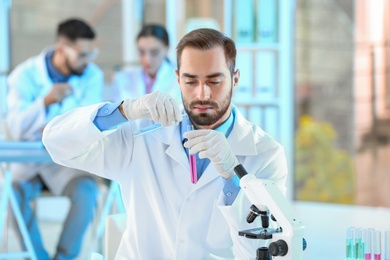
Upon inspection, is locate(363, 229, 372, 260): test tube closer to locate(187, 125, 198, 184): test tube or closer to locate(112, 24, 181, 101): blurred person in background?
locate(187, 125, 198, 184): test tube

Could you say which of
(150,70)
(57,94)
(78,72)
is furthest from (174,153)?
(150,70)

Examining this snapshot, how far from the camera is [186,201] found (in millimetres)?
1953

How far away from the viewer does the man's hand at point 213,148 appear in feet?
5.75

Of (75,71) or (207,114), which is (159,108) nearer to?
(207,114)

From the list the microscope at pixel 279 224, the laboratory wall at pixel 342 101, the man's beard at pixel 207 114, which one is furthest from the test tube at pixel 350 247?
the laboratory wall at pixel 342 101

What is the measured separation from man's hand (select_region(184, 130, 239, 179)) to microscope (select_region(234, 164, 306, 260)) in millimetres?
224

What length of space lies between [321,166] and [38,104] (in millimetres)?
2421

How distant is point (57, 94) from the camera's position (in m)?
3.68

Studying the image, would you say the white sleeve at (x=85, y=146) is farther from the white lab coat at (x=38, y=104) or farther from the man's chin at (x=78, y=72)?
the man's chin at (x=78, y=72)

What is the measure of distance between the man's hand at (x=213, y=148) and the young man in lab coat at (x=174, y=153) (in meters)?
0.12

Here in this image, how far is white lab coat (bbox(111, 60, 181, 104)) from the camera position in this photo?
4.09 metres

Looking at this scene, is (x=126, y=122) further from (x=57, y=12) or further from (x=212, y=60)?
(x=57, y=12)

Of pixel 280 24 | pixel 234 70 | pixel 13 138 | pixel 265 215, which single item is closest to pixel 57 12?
pixel 280 24

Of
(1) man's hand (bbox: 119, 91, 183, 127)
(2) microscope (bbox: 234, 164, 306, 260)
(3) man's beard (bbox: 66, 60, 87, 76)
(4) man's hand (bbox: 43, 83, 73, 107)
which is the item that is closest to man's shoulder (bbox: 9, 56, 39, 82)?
(3) man's beard (bbox: 66, 60, 87, 76)
